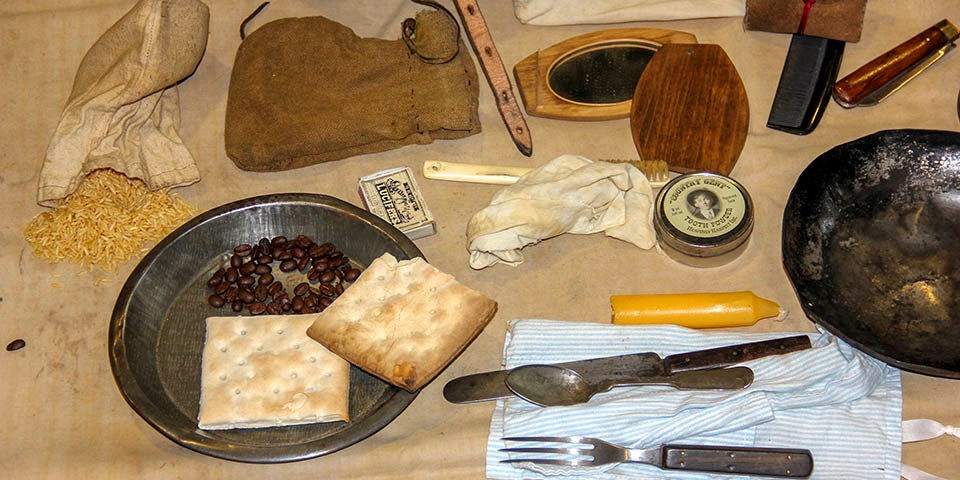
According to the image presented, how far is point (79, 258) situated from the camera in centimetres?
137

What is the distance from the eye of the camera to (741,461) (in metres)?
1.12

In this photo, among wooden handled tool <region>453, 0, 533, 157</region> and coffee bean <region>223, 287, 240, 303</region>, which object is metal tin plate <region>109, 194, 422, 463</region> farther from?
wooden handled tool <region>453, 0, 533, 157</region>

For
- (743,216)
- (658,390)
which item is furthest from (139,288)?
(743,216)

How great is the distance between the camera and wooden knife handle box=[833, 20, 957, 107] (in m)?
1.44

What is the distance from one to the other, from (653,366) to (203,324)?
2.14 ft

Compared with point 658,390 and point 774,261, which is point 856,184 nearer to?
point 774,261

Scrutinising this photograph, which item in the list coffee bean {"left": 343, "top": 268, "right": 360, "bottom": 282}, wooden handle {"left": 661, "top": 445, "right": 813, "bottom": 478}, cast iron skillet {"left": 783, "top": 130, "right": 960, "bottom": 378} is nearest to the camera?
wooden handle {"left": 661, "top": 445, "right": 813, "bottom": 478}

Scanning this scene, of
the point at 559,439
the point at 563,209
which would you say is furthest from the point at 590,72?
the point at 559,439

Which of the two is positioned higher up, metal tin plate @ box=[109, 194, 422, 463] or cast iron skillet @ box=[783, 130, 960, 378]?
cast iron skillet @ box=[783, 130, 960, 378]

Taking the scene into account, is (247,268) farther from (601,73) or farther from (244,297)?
(601,73)

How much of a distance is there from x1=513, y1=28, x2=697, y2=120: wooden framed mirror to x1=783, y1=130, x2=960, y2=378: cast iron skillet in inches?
13.0

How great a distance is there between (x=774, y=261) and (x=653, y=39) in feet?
1.39

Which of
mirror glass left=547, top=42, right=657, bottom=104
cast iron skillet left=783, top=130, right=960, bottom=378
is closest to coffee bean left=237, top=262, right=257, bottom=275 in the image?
mirror glass left=547, top=42, right=657, bottom=104

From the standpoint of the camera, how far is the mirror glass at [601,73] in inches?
56.9
